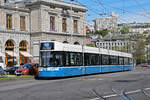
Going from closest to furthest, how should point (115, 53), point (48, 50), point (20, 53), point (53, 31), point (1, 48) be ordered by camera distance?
point (48, 50) → point (115, 53) → point (1, 48) → point (20, 53) → point (53, 31)

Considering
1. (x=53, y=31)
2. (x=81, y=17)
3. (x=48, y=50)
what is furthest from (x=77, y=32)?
(x=48, y=50)

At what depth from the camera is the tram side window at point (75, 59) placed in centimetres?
2665

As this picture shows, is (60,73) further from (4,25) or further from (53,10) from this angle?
(53,10)

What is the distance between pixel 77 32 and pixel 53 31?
24.9 feet

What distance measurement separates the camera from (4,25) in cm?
5056

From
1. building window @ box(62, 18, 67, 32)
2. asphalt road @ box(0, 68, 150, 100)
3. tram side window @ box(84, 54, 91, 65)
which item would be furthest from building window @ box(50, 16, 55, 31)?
asphalt road @ box(0, 68, 150, 100)

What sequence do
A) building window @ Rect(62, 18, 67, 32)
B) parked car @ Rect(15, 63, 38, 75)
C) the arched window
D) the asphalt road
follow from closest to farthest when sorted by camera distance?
1. the asphalt road
2. parked car @ Rect(15, 63, 38, 75)
3. the arched window
4. building window @ Rect(62, 18, 67, 32)

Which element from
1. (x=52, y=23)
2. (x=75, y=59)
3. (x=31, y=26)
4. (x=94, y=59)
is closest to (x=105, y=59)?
(x=94, y=59)

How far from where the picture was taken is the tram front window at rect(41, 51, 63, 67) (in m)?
24.7

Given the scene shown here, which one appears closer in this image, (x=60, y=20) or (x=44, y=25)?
(x=44, y=25)

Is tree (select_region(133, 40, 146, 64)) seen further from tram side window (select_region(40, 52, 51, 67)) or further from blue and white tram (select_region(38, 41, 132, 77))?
tram side window (select_region(40, 52, 51, 67))

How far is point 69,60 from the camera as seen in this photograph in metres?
26.2

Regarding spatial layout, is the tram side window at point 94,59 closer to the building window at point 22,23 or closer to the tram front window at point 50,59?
the tram front window at point 50,59

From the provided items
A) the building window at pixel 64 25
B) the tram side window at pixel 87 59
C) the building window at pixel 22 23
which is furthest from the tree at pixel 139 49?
the tram side window at pixel 87 59
